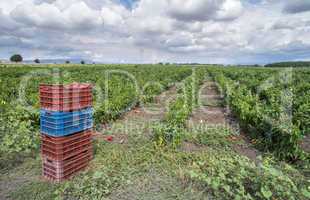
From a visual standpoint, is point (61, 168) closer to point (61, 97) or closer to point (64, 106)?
point (64, 106)

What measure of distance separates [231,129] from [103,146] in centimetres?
395

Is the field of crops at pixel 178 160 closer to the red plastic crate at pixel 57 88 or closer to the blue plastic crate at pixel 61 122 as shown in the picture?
the blue plastic crate at pixel 61 122

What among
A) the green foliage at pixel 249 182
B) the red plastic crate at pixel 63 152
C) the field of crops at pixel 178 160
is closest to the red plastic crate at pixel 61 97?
the red plastic crate at pixel 63 152

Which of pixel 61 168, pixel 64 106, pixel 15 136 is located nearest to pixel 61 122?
pixel 64 106

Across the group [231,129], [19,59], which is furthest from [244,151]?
[19,59]

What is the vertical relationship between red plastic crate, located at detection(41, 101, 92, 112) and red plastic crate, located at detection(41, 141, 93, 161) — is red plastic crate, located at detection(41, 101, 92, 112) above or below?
above

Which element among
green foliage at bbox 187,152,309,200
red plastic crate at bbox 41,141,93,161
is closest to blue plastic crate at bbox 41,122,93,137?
red plastic crate at bbox 41,141,93,161

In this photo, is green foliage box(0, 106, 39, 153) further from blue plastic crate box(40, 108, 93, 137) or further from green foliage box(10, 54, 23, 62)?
green foliage box(10, 54, 23, 62)

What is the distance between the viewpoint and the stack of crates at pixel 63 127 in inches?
143

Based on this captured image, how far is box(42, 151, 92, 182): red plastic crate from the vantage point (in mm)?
3748

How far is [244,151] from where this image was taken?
534 centimetres

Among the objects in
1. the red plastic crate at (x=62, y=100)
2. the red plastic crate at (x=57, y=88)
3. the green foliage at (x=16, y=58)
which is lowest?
the red plastic crate at (x=62, y=100)

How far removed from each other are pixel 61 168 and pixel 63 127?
69 centimetres

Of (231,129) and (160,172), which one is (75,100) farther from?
(231,129)
